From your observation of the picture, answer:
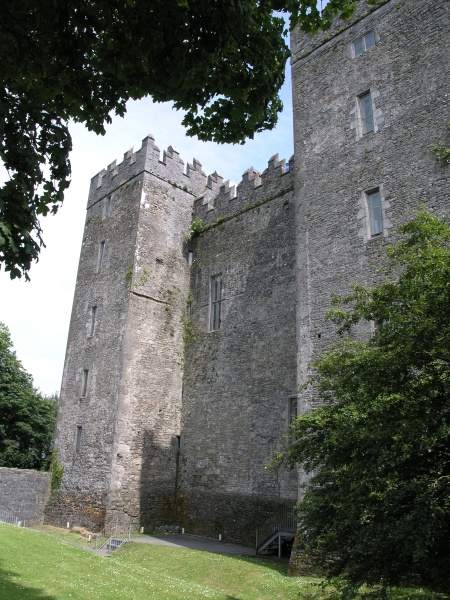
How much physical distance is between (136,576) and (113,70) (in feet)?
33.3

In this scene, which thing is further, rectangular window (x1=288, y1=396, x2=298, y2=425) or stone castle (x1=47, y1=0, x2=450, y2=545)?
rectangular window (x1=288, y1=396, x2=298, y2=425)

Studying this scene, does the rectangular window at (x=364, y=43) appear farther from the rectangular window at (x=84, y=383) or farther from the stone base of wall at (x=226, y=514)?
the rectangular window at (x=84, y=383)

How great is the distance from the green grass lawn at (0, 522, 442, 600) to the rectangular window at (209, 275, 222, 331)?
8652 millimetres

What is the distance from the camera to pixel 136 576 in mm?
11133

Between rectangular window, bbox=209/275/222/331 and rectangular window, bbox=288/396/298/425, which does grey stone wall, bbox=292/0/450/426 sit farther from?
rectangular window, bbox=209/275/222/331

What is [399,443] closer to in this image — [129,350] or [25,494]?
[129,350]

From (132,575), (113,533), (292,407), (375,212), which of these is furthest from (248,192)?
(132,575)

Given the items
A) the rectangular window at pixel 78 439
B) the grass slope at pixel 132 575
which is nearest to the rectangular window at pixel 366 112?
the grass slope at pixel 132 575

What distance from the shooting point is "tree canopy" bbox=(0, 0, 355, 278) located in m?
5.24

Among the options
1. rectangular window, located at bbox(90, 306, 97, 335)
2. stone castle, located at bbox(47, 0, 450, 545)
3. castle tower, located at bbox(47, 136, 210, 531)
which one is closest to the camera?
stone castle, located at bbox(47, 0, 450, 545)

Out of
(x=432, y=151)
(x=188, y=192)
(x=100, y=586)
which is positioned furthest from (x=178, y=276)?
→ (x=100, y=586)

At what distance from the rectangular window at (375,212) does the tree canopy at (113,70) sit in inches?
274

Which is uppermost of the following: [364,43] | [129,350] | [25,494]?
[364,43]

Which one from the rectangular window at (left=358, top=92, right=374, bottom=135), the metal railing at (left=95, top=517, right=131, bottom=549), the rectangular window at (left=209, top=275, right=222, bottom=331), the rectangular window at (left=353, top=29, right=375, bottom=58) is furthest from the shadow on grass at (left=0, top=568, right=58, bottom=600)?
the rectangular window at (left=353, top=29, right=375, bottom=58)
